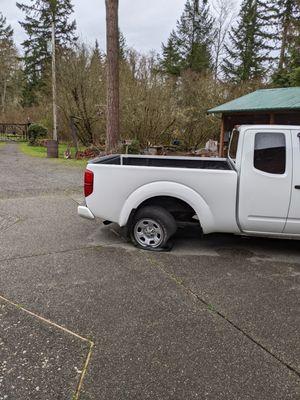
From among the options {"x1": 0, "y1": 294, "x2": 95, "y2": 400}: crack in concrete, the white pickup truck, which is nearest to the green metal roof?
the white pickup truck

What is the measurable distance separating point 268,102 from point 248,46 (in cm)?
2238

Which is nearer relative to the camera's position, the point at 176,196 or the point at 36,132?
the point at 176,196

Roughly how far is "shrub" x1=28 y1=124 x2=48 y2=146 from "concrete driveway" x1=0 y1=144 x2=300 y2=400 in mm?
20224

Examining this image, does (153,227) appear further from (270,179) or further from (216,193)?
(270,179)

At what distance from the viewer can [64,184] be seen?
33.0 ft

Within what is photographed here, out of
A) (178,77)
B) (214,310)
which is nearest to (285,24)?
(178,77)

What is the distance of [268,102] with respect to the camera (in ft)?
38.7

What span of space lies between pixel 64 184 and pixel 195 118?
1043 centimetres

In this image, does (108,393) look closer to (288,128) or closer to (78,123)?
(288,128)

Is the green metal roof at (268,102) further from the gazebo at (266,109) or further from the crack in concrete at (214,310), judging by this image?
the crack in concrete at (214,310)

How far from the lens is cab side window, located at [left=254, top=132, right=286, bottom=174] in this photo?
4.29 meters

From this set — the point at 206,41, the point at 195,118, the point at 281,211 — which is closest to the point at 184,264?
the point at 281,211

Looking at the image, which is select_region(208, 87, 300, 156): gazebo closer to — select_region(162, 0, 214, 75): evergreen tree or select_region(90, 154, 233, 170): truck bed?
select_region(90, 154, 233, 170): truck bed

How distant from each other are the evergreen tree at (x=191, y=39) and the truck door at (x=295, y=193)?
3051cm
